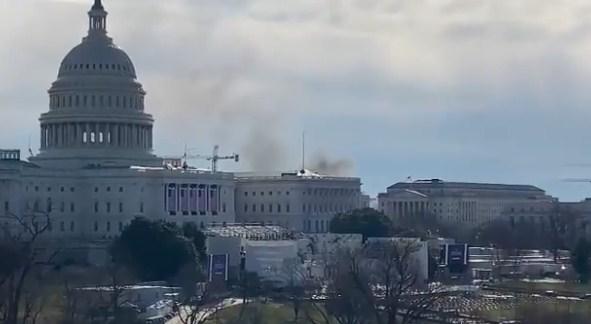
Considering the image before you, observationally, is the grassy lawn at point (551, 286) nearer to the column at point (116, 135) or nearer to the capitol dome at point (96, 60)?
the column at point (116, 135)

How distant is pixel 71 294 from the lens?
72.9 meters

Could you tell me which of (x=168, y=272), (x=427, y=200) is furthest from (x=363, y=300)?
(x=427, y=200)

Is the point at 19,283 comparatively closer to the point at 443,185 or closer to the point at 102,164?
the point at 102,164

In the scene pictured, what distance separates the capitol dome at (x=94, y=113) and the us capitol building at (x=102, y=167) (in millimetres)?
69

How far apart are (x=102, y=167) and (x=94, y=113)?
562cm

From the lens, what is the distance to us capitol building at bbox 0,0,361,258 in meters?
118

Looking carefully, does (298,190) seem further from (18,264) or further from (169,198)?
(18,264)

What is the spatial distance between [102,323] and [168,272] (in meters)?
24.4


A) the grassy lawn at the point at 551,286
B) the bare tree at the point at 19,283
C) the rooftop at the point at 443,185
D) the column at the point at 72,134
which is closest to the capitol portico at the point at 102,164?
the column at the point at 72,134

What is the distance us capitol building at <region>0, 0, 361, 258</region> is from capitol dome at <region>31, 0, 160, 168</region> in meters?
0.07

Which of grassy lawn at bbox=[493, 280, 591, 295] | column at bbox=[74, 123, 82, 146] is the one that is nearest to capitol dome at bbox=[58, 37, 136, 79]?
column at bbox=[74, 123, 82, 146]

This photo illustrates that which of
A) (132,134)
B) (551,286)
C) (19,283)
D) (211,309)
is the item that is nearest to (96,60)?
(132,134)

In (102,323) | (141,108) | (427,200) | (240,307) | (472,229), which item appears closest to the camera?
(102,323)

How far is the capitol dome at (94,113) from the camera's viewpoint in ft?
408
